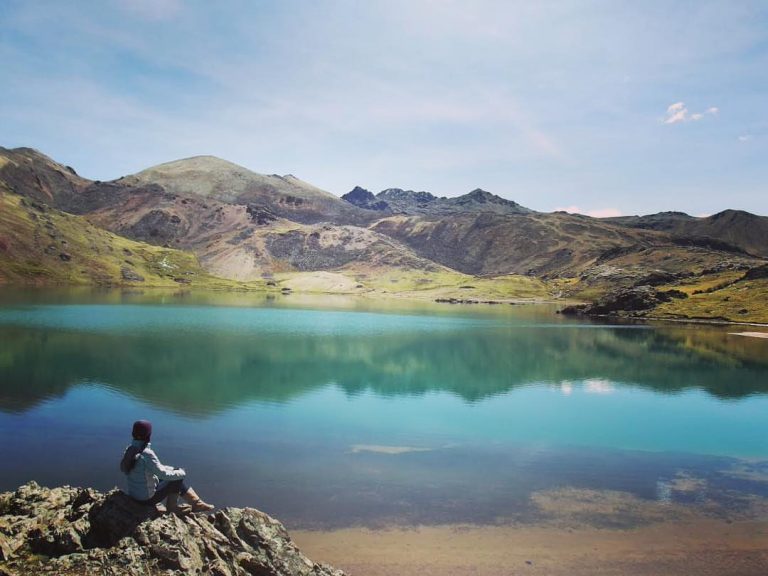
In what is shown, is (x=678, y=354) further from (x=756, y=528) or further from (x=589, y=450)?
(x=756, y=528)

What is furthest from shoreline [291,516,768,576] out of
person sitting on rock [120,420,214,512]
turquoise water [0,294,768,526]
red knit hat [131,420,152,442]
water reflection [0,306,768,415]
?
water reflection [0,306,768,415]

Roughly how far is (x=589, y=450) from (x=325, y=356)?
47.2 meters

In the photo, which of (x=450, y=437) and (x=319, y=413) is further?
(x=319, y=413)

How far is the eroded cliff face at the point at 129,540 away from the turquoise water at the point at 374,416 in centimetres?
706

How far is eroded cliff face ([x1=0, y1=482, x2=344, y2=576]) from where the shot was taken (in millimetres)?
14398

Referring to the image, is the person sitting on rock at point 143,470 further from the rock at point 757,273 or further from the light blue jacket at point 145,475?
the rock at point 757,273

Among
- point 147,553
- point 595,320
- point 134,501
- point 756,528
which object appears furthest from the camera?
point 595,320

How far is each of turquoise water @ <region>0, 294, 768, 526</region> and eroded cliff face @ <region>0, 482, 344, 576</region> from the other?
278 inches

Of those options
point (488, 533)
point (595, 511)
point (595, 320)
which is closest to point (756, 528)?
point (595, 511)

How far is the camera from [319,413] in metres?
46.1

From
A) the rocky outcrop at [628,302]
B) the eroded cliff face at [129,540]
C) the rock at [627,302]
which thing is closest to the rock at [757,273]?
the rocky outcrop at [628,302]

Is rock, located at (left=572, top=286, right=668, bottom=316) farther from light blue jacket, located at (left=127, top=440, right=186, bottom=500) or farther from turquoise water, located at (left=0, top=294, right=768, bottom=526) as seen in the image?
light blue jacket, located at (left=127, top=440, right=186, bottom=500)

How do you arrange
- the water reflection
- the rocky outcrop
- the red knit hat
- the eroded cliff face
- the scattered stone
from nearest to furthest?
the eroded cliff face → the red knit hat → the water reflection → the rocky outcrop → the scattered stone

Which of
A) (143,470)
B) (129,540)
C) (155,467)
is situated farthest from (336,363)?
(129,540)
